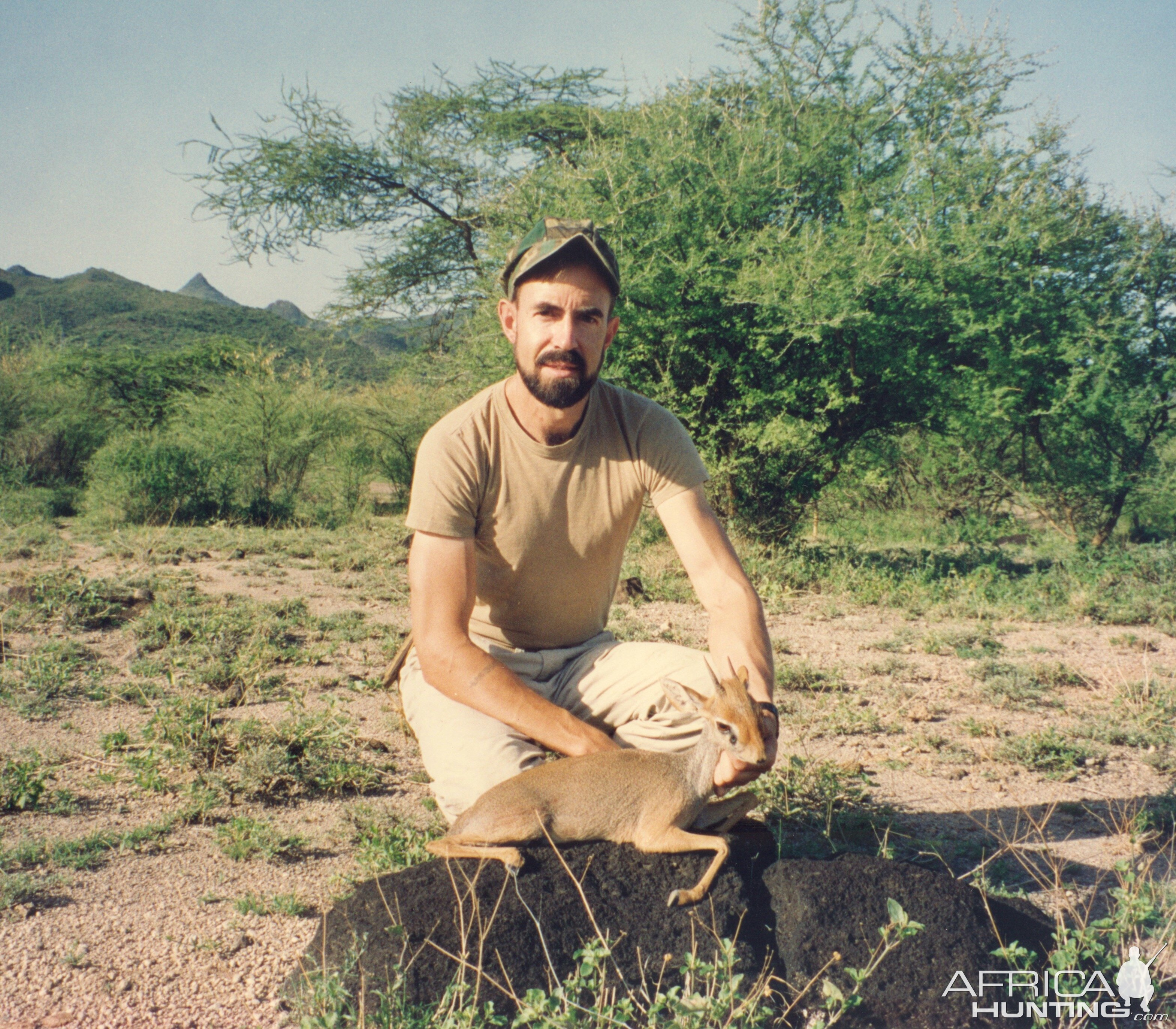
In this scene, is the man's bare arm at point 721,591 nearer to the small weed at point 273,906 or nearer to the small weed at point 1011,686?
the small weed at point 273,906

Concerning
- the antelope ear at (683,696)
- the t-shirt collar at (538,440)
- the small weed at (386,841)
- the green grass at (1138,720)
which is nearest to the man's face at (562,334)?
the t-shirt collar at (538,440)

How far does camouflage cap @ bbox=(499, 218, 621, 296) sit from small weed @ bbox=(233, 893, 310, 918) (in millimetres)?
2569

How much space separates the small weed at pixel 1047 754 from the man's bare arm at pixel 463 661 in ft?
9.32

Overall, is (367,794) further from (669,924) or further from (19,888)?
(669,924)

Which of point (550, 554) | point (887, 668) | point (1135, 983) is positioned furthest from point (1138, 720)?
point (550, 554)

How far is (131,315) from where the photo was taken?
49.7 m

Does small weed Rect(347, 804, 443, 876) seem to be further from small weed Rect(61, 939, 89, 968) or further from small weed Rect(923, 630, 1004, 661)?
small weed Rect(923, 630, 1004, 661)

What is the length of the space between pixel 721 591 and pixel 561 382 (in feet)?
3.53


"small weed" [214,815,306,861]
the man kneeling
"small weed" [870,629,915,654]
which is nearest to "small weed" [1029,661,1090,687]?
"small weed" [870,629,915,654]

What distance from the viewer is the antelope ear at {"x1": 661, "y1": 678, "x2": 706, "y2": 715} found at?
3137 mm

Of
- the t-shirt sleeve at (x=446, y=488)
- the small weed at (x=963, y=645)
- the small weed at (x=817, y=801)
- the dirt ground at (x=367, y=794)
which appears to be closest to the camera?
the dirt ground at (x=367, y=794)

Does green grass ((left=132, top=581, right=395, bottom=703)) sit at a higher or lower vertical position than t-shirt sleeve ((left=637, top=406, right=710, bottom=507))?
lower

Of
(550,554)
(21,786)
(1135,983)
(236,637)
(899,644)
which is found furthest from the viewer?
(899,644)

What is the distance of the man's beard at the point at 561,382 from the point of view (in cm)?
368
